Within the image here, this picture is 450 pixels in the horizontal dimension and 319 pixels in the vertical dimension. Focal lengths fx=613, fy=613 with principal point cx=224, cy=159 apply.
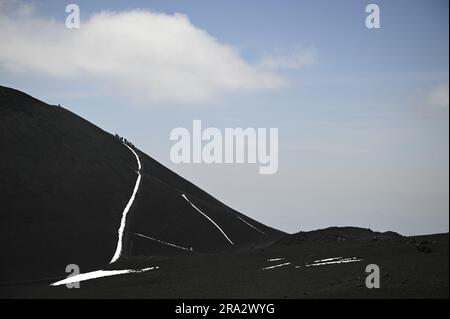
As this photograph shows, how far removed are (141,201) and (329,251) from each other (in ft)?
112

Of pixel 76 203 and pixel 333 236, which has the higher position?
pixel 76 203

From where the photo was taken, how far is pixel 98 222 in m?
65.7

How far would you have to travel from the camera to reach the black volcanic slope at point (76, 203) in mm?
56875

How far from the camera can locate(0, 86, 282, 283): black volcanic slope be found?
5688 cm

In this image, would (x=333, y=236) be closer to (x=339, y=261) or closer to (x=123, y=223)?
(x=339, y=261)

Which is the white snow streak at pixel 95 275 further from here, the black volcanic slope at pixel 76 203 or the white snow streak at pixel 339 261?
the white snow streak at pixel 339 261

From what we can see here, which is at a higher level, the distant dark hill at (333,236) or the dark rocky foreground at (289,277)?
the distant dark hill at (333,236)

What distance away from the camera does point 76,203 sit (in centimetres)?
6844
